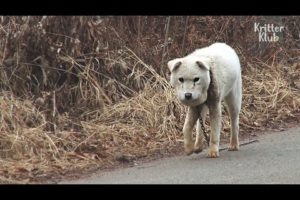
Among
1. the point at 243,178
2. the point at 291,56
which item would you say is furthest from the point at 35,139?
the point at 291,56

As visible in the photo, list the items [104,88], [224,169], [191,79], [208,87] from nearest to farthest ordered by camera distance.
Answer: [224,169], [191,79], [208,87], [104,88]

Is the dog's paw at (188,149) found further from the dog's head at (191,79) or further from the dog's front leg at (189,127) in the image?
the dog's head at (191,79)

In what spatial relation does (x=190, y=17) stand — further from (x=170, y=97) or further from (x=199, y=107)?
(x=199, y=107)

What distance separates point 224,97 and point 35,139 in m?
2.43

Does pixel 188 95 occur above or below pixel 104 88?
above

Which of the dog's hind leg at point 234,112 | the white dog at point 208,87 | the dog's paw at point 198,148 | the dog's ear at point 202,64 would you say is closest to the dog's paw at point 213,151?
the white dog at point 208,87

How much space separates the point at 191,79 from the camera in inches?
287

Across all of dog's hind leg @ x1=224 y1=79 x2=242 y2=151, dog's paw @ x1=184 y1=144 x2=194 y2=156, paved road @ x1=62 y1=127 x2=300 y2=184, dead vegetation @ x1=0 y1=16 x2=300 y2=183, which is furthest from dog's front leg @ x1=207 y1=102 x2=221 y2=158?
dead vegetation @ x1=0 y1=16 x2=300 y2=183

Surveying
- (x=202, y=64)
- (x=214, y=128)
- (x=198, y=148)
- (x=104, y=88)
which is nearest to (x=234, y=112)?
(x=214, y=128)

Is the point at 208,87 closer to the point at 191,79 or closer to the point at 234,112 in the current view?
the point at 191,79

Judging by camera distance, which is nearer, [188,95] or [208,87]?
[188,95]

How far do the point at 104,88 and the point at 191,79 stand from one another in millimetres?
2836

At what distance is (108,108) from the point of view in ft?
31.2

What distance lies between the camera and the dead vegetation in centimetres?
805
